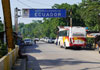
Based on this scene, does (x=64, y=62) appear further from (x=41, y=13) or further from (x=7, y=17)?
(x=41, y=13)

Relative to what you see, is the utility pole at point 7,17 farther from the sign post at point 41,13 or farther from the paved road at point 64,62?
the sign post at point 41,13

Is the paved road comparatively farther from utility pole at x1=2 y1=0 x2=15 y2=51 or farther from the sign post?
the sign post

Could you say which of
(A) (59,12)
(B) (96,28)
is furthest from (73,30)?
(B) (96,28)

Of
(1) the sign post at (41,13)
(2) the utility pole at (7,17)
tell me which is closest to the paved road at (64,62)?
(2) the utility pole at (7,17)

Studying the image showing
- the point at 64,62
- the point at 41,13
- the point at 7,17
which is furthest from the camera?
the point at 41,13

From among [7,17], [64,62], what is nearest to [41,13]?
[64,62]

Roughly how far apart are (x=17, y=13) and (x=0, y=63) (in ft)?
135

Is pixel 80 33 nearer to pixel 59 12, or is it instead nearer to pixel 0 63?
pixel 59 12

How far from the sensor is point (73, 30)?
32.0m

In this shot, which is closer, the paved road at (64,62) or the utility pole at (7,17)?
the paved road at (64,62)

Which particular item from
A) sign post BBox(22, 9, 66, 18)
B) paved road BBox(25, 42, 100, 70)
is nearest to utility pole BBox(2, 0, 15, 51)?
paved road BBox(25, 42, 100, 70)

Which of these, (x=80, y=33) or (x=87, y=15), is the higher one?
(x=87, y=15)

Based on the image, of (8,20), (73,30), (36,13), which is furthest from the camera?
(36,13)

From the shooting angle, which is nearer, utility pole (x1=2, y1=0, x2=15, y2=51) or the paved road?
the paved road
